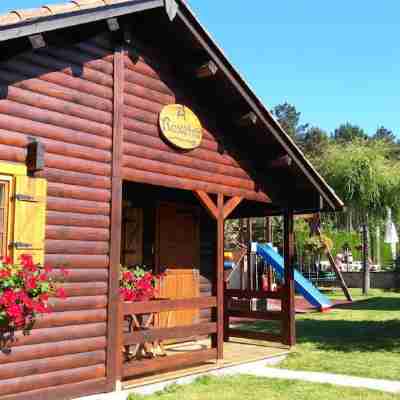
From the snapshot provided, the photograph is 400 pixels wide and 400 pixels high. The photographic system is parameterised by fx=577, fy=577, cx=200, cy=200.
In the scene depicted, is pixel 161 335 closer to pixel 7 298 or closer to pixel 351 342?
pixel 7 298

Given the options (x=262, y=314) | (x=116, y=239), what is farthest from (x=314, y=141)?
(x=116, y=239)

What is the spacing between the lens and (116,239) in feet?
24.8

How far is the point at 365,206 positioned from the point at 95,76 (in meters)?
20.9

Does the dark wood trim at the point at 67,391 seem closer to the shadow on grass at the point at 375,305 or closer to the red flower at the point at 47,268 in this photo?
the red flower at the point at 47,268

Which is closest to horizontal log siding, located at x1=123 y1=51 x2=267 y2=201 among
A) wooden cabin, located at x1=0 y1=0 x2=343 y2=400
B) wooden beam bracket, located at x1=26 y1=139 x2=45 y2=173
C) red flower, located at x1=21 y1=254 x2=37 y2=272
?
wooden cabin, located at x1=0 y1=0 x2=343 y2=400

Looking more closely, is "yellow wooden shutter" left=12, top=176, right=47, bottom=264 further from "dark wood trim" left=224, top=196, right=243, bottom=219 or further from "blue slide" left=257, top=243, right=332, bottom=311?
"blue slide" left=257, top=243, right=332, bottom=311

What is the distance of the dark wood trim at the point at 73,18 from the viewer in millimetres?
5969

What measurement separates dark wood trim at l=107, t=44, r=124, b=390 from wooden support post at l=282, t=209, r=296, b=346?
450 centimetres

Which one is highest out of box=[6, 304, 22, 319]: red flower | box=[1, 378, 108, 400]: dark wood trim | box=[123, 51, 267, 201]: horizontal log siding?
box=[123, 51, 267, 201]: horizontal log siding

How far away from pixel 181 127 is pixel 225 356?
Answer: 4.06 metres

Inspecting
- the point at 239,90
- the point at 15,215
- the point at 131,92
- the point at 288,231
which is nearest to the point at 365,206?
the point at 288,231

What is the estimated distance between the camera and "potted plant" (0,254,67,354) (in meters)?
5.85

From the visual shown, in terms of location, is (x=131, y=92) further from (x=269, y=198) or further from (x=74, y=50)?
(x=269, y=198)

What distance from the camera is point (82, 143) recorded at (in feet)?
24.0
